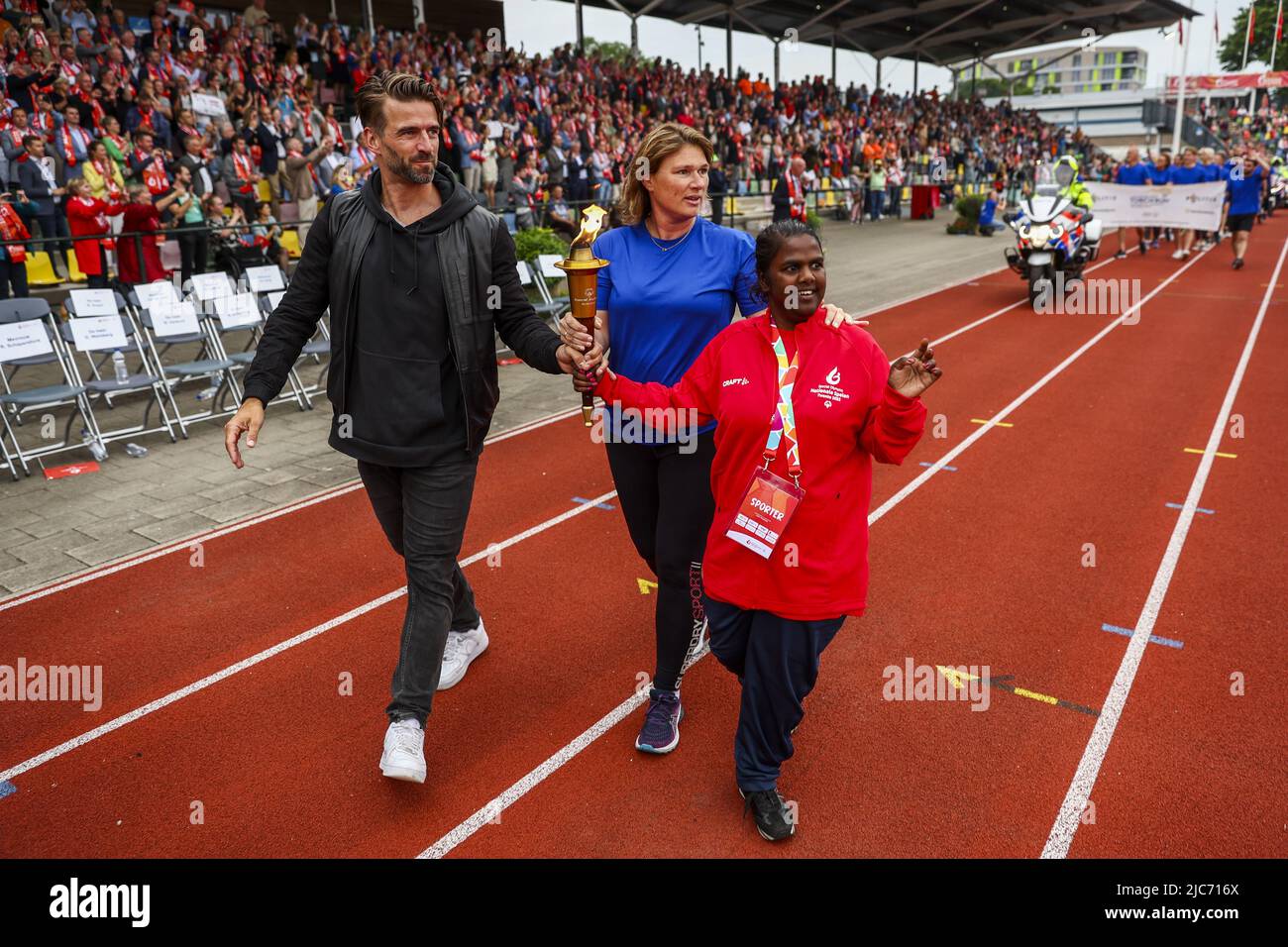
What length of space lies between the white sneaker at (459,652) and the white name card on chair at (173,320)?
5.79 meters

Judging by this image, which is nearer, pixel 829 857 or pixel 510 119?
pixel 829 857

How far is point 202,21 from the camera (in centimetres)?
1697

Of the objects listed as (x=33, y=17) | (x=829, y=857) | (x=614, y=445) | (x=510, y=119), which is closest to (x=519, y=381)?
(x=614, y=445)

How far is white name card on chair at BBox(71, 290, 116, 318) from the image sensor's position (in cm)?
827

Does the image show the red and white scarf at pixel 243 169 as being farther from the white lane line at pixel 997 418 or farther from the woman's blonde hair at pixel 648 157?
the woman's blonde hair at pixel 648 157

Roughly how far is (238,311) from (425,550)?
22.3ft

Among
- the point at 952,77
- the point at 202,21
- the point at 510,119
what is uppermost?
the point at 952,77

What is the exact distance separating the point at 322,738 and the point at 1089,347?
33.5ft

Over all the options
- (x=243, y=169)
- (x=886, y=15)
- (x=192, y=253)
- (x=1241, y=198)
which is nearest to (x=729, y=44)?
(x=886, y=15)

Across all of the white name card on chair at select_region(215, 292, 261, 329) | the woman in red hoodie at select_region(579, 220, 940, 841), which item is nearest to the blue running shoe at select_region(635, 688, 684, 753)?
the woman in red hoodie at select_region(579, 220, 940, 841)

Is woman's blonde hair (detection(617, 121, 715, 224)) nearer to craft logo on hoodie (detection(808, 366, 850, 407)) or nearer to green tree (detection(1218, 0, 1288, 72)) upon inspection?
craft logo on hoodie (detection(808, 366, 850, 407))

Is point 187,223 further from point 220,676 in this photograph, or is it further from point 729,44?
point 729,44

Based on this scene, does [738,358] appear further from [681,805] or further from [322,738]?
[322,738]

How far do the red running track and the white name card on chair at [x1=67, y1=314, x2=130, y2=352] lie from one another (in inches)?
122
